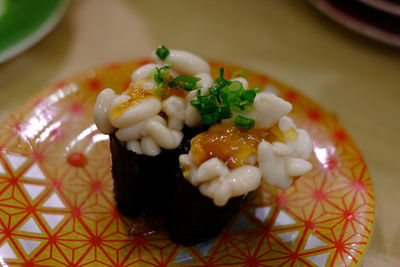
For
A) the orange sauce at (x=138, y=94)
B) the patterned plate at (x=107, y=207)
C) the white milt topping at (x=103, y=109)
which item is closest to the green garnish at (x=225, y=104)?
the orange sauce at (x=138, y=94)

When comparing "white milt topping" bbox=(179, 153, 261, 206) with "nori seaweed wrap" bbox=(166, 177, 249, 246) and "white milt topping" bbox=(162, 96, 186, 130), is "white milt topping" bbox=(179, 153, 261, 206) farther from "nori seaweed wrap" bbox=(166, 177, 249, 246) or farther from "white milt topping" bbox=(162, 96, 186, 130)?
"white milt topping" bbox=(162, 96, 186, 130)

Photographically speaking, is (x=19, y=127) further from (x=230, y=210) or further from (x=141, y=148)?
(x=230, y=210)

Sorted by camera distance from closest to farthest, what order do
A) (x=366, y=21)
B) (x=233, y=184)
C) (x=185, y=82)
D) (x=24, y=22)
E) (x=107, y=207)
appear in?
(x=233, y=184) → (x=185, y=82) → (x=107, y=207) → (x=24, y=22) → (x=366, y=21)

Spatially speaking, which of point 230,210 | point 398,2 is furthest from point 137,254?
point 398,2

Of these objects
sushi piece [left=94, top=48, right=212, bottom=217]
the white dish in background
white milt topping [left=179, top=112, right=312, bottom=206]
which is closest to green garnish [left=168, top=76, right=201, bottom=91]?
sushi piece [left=94, top=48, right=212, bottom=217]

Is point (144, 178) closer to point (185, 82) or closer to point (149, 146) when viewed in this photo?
point (149, 146)

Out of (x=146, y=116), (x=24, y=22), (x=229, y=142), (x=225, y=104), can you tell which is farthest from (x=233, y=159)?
(x=24, y=22)

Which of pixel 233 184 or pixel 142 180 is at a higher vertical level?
pixel 233 184
